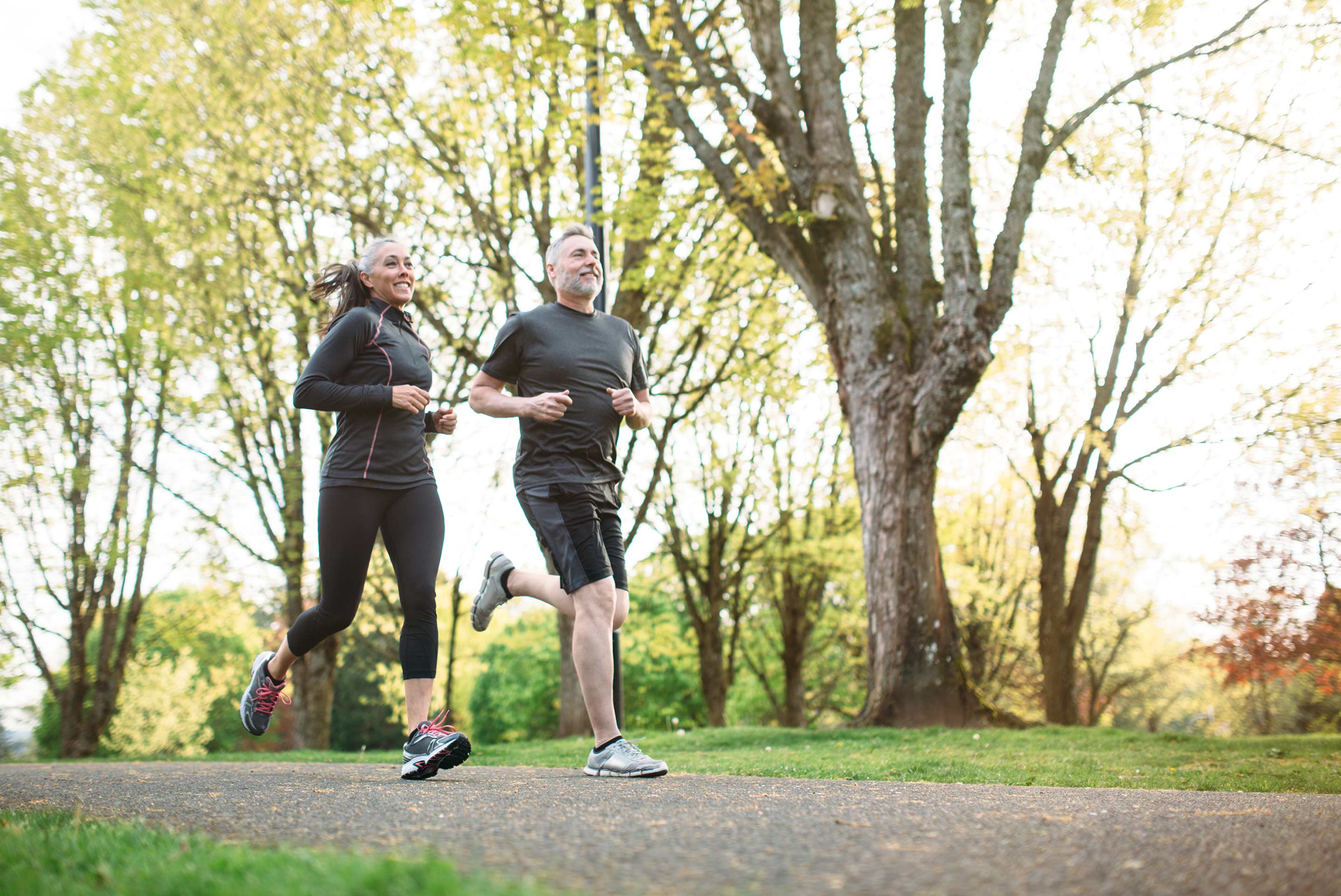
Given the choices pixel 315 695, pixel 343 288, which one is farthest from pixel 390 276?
pixel 315 695

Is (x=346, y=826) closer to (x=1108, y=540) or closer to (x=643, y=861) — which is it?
(x=643, y=861)

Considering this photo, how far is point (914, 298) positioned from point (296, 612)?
1009 cm

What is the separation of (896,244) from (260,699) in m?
6.74

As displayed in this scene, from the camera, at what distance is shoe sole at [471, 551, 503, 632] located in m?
5.03

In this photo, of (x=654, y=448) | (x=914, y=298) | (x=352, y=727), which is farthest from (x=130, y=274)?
(x=352, y=727)

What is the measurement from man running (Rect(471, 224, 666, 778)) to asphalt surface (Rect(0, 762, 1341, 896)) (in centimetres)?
53

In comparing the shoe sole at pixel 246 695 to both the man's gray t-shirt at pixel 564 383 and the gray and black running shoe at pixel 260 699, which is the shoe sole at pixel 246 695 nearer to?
the gray and black running shoe at pixel 260 699

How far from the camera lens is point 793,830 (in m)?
2.53

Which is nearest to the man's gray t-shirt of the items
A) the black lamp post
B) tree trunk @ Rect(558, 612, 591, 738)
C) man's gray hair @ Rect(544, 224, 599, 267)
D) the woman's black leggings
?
man's gray hair @ Rect(544, 224, 599, 267)

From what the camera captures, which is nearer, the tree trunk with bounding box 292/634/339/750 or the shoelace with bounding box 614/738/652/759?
the shoelace with bounding box 614/738/652/759

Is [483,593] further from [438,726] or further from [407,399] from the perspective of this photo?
[407,399]

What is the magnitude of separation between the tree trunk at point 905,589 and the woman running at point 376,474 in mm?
4858

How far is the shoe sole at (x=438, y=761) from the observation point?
13.7 feet

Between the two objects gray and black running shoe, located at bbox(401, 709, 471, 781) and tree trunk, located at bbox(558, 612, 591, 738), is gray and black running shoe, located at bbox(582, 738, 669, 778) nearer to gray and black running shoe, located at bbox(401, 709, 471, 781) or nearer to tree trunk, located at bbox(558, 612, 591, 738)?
gray and black running shoe, located at bbox(401, 709, 471, 781)
